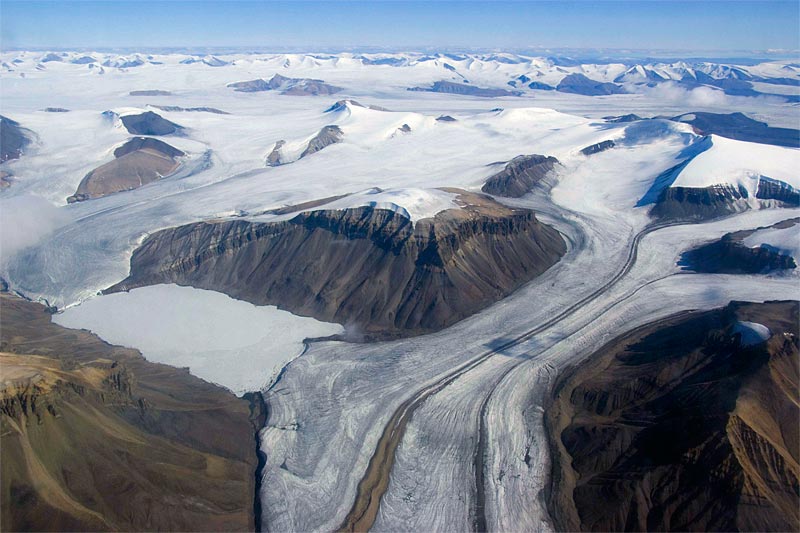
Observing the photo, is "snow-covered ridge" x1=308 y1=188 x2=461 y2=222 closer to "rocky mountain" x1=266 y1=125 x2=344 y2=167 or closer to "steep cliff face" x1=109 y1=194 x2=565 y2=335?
"steep cliff face" x1=109 y1=194 x2=565 y2=335

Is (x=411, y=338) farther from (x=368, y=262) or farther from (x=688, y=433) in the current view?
(x=688, y=433)

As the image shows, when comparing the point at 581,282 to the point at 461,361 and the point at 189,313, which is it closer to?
the point at 461,361

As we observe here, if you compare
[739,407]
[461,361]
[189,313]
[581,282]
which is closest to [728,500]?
[739,407]

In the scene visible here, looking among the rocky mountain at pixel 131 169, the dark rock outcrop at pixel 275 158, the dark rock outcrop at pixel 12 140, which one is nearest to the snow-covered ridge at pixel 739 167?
the dark rock outcrop at pixel 275 158

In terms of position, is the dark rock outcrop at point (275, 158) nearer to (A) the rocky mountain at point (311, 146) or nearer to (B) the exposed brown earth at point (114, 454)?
(A) the rocky mountain at point (311, 146)

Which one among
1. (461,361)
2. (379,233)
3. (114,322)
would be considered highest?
(379,233)

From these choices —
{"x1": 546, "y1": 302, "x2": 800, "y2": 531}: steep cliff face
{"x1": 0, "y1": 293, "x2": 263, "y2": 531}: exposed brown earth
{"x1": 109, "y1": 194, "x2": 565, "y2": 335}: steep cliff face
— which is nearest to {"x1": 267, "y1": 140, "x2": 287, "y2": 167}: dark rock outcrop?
{"x1": 109, "y1": 194, "x2": 565, "y2": 335}: steep cliff face

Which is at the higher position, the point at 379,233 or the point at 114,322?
the point at 379,233
